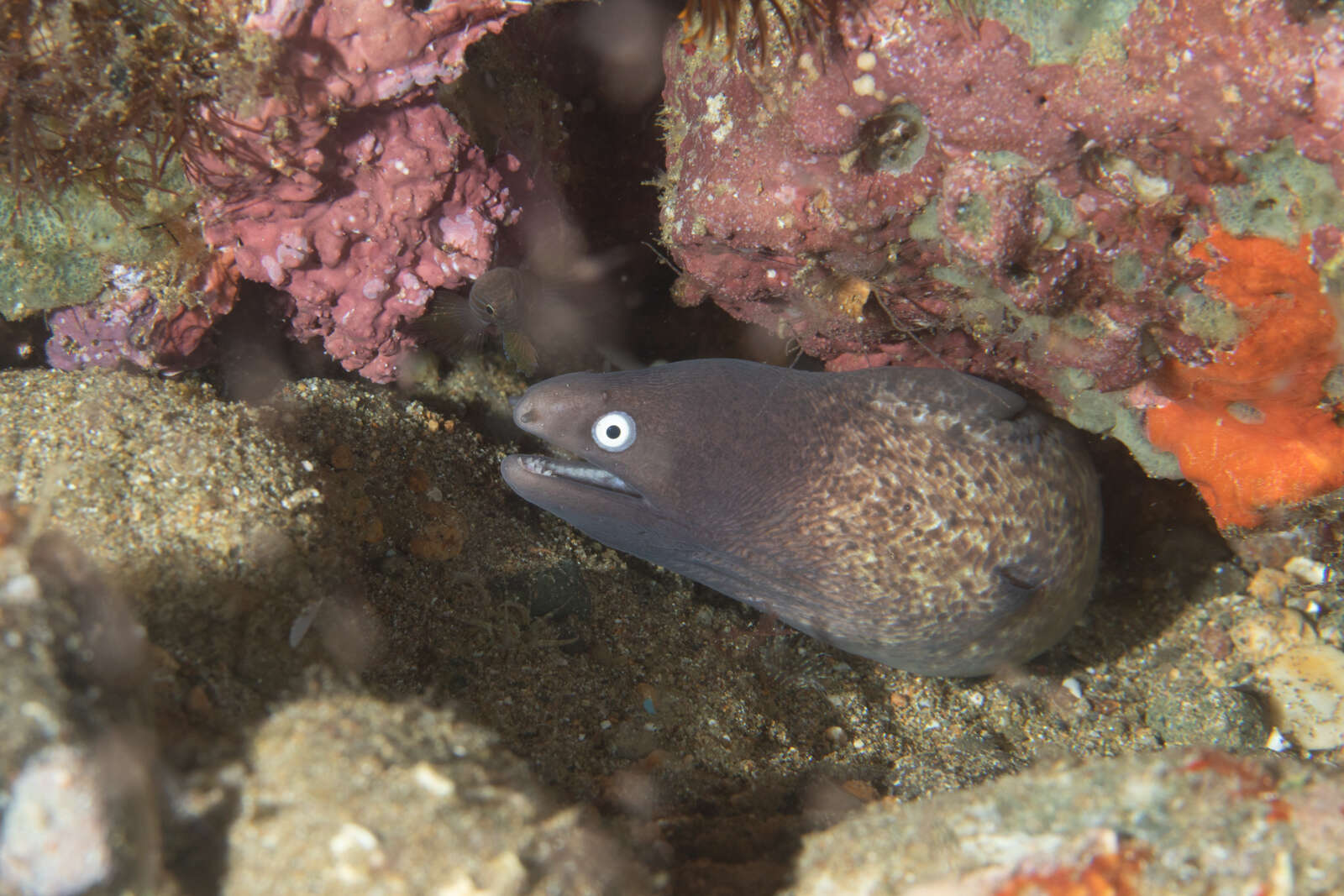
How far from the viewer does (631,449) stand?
2861 mm

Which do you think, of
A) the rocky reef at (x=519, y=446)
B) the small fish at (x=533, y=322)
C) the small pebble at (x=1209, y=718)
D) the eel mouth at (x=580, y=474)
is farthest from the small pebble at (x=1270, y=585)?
the small fish at (x=533, y=322)

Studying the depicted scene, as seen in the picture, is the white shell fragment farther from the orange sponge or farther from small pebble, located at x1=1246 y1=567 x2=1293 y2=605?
the orange sponge

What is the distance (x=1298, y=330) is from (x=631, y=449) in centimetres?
224

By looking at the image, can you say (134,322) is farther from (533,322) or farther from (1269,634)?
(1269,634)

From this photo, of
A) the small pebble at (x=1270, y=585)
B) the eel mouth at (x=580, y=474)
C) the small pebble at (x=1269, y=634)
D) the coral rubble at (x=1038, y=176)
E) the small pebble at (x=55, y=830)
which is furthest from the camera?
the small pebble at (x=1270, y=585)

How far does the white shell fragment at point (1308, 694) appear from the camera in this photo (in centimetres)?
355

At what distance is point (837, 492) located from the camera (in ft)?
9.87

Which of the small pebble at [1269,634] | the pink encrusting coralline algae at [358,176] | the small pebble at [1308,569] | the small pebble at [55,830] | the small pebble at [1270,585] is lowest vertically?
the small pebble at [1269,634]

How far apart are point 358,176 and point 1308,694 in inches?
192

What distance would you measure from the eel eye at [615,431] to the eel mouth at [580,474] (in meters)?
0.19

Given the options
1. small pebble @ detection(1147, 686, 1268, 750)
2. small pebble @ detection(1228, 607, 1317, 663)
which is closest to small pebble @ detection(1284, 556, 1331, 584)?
small pebble @ detection(1228, 607, 1317, 663)

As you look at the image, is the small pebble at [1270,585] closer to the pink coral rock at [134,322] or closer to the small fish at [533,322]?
the small fish at [533,322]

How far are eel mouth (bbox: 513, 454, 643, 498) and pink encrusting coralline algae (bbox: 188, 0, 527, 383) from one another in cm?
79

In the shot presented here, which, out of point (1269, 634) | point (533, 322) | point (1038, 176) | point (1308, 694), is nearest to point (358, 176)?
point (533, 322)
